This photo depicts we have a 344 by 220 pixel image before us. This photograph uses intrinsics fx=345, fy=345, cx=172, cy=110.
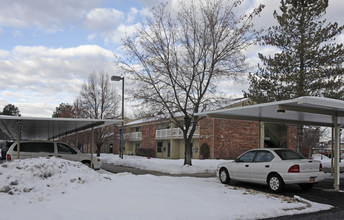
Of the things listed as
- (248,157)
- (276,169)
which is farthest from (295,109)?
(248,157)

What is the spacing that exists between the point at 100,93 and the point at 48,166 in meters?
23.7

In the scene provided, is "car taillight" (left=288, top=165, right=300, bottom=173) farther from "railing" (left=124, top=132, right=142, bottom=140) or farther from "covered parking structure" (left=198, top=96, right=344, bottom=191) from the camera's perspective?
"railing" (left=124, top=132, right=142, bottom=140)

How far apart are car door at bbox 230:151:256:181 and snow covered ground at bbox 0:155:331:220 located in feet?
8.15

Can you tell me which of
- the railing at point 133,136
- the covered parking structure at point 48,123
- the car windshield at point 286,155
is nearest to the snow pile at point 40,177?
the covered parking structure at point 48,123

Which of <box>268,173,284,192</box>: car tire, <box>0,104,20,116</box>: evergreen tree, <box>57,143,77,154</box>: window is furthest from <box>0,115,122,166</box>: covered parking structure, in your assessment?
<box>0,104,20,116</box>: evergreen tree

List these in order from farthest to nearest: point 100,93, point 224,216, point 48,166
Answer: point 100,93 < point 48,166 < point 224,216

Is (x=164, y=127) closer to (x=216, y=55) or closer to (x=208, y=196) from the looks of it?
(x=216, y=55)

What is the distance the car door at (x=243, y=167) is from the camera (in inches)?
492

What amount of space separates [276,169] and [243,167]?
5.26ft

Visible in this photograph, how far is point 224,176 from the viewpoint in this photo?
13594 millimetres

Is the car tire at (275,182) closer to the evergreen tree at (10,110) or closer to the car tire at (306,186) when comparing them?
the car tire at (306,186)

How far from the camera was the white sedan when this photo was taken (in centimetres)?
1090

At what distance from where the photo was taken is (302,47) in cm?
1945

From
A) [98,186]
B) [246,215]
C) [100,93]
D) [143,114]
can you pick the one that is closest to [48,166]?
[98,186]
